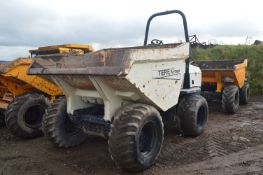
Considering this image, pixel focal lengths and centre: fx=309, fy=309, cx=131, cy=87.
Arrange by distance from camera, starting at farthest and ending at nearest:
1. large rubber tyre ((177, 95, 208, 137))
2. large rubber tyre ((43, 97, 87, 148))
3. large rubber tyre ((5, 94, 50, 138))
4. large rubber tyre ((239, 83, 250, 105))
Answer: large rubber tyre ((239, 83, 250, 105)) → large rubber tyre ((5, 94, 50, 138)) → large rubber tyre ((177, 95, 208, 137)) → large rubber tyre ((43, 97, 87, 148))

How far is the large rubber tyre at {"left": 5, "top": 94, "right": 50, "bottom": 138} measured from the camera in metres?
5.52

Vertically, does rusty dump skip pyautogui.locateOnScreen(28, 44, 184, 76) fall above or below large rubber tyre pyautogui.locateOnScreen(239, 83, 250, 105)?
above

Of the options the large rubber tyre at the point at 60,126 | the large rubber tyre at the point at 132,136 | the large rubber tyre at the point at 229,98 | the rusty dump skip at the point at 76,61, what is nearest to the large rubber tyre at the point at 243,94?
the large rubber tyre at the point at 229,98

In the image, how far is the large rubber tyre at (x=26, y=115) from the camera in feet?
18.1

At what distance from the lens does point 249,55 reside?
481 inches

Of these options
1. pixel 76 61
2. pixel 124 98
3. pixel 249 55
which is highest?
pixel 249 55

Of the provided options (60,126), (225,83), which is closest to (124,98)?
(60,126)

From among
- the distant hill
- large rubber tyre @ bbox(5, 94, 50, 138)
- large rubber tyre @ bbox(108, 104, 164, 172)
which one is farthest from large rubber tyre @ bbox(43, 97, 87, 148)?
the distant hill

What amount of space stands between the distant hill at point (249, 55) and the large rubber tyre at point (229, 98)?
399 cm

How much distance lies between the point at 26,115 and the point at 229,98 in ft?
15.4

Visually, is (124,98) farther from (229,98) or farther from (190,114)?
(229,98)

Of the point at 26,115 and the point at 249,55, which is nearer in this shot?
the point at 26,115

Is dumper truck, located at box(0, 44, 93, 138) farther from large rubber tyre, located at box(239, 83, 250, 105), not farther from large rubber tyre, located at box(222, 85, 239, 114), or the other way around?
large rubber tyre, located at box(239, 83, 250, 105)

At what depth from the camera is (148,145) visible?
4.18m
